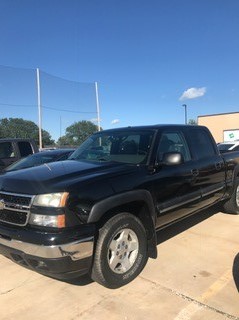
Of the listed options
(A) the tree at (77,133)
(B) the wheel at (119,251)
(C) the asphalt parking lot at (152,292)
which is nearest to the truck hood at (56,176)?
(B) the wheel at (119,251)

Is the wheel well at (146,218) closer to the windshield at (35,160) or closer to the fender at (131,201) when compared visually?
the fender at (131,201)

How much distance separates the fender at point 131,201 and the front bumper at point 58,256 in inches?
10.1

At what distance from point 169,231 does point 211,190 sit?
0.97 metres

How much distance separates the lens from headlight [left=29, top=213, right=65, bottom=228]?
11.0ft

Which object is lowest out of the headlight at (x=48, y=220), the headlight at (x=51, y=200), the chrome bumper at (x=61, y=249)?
the chrome bumper at (x=61, y=249)

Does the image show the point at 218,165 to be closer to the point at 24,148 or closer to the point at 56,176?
the point at 56,176

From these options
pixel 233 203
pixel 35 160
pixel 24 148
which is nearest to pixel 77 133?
pixel 24 148

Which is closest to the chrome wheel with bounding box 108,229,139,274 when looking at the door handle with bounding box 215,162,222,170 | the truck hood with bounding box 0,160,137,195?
the truck hood with bounding box 0,160,137,195

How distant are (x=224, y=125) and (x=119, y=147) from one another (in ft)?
132

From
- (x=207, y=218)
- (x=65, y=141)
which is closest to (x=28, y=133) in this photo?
(x=65, y=141)

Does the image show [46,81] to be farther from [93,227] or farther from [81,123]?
[93,227]

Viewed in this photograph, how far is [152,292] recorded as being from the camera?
378 centimetres

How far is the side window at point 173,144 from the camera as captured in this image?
4760mm

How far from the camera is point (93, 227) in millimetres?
3502
